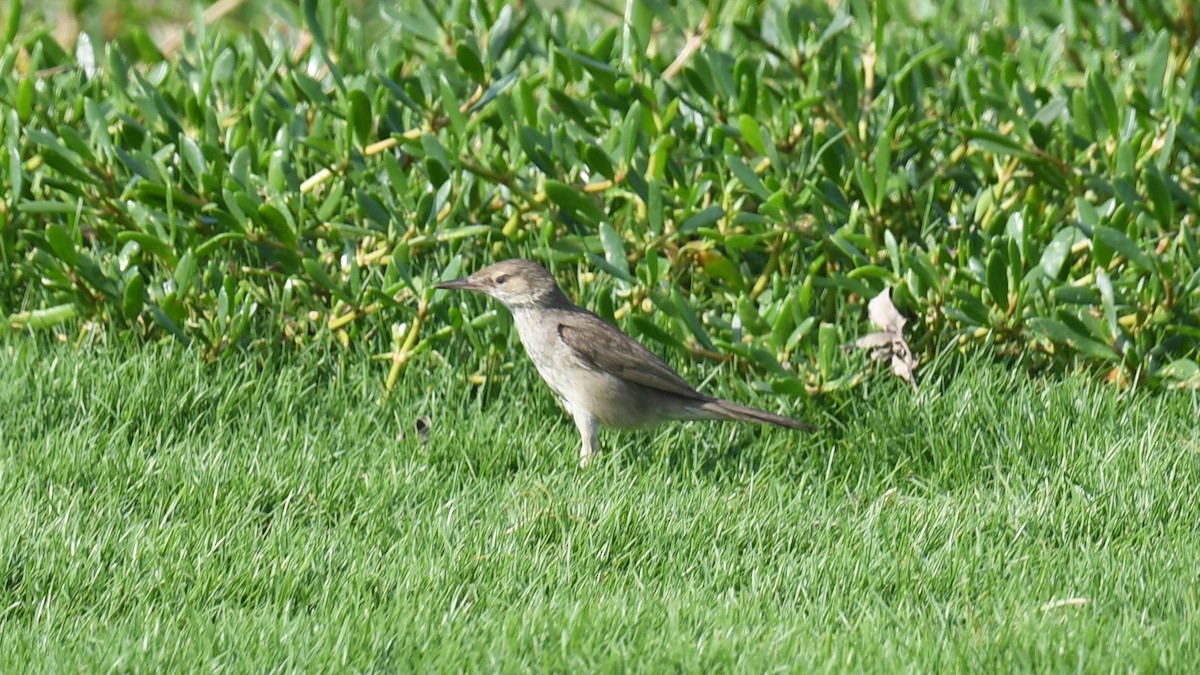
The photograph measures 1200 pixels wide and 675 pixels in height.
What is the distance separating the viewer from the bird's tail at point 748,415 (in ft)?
17.8

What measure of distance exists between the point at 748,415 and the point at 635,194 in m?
1.17

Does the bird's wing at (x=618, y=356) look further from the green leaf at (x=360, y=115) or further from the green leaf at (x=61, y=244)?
the green leaf at (x=61, y=244)

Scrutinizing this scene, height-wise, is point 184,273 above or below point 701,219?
above

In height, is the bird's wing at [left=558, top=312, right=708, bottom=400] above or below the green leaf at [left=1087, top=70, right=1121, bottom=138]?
below

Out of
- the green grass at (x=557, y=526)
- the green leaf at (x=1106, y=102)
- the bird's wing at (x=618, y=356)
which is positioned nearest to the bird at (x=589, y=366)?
the bird's wing at (x=618, y=356)

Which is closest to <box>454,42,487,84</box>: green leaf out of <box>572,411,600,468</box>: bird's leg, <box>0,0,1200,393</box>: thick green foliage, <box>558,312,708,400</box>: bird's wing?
Result: <box>0,0,1200,393</box>: thick green foliage

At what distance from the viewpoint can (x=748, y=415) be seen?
17.8 feet

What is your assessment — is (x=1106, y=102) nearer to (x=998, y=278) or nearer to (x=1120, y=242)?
(x=1120, y=242)

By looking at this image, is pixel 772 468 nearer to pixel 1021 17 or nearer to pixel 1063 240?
pixel 1063 240

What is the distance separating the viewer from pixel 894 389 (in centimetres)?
584

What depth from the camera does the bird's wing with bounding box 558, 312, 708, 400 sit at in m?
5.62

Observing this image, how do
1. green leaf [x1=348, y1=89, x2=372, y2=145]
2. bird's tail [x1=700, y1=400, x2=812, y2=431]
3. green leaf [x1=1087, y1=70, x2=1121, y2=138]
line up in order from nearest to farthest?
bird's tail [x1=700, y1=400, x2=812, y2=431], green leaf [x1=348, y1=89, x2=372, y2=145], green leaf [x1=1087, y1=70, x2=1121, y2=138]

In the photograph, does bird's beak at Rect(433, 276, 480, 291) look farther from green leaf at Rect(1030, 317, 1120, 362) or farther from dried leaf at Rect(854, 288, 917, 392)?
green leaf at Rect(1030, 317, 1120, 362)

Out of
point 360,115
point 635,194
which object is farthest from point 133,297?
point 635,194
